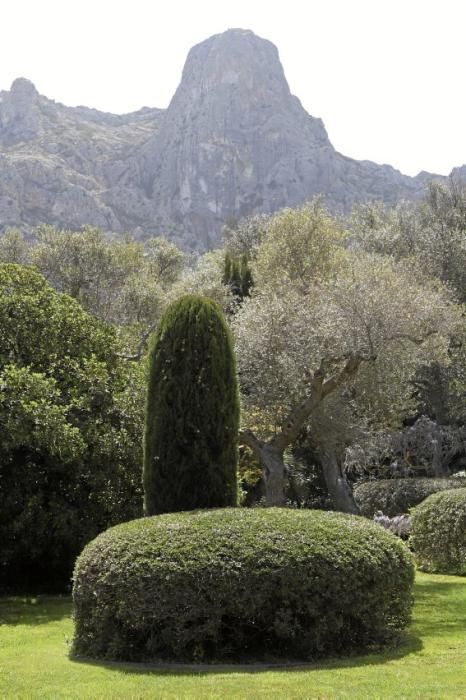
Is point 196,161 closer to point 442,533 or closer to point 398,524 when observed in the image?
point 398,524

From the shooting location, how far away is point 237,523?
7.84 meters

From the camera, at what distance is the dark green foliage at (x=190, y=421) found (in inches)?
390

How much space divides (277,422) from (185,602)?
36.2ft

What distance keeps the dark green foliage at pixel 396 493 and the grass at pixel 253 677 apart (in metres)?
12.8

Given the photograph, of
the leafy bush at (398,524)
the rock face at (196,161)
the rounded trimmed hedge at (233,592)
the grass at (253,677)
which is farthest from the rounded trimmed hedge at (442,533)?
the rock face at (196,161)

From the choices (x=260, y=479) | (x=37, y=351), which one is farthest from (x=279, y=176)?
(x=37, y=351)

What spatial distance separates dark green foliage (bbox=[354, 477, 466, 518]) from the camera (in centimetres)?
2141

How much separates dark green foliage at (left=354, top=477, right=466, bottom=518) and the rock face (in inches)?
3739

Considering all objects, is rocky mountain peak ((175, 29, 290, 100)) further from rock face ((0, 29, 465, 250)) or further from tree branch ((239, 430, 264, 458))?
tree branch ((239, 430, 264, 458))

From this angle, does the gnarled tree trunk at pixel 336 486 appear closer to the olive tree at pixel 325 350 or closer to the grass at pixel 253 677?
the olive tree at pixel 325 350

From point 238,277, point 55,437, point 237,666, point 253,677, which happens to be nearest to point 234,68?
point 238,277

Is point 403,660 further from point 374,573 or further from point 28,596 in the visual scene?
point 28,596

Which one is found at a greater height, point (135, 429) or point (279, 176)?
point (279, 176)

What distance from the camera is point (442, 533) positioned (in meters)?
14.4
